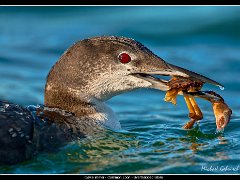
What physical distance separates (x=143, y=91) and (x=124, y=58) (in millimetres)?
3318

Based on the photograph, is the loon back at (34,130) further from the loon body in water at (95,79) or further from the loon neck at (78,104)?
the loon neck at (78,104)

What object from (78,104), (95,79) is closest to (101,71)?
(95,79)

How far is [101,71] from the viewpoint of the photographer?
30.8 feet

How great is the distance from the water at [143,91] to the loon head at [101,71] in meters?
0.60

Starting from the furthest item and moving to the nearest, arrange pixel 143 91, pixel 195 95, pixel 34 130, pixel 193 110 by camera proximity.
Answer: pixel 143 91, pixel 193 110, pixel 195 95, pixel 34 130

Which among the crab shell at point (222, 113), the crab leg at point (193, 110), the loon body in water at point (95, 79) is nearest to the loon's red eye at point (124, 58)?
the loon body in water at point (95, 79)

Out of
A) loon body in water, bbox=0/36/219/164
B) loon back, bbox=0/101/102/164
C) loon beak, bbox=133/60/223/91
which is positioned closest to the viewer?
loon back, bbox=0/101/102/164

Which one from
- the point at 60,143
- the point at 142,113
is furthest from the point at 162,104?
the point at 60,143

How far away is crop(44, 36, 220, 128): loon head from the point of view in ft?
30.6

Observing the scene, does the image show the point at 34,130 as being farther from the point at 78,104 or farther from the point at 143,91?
the point at 143,91

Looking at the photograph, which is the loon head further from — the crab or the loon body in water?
the crab

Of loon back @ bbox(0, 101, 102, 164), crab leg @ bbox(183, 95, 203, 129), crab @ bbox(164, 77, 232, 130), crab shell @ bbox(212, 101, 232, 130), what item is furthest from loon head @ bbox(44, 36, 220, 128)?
crab shell @ bbox(212, 101, 232, 130)

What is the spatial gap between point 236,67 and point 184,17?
110 inches
